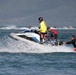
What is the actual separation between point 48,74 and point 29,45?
7.70 m

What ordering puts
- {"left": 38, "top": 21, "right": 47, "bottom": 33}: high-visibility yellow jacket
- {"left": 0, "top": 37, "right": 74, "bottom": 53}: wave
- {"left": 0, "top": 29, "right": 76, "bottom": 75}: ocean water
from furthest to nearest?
{"left": 0, "top": 37, "right": 74, "bottom": 53}: wave, {"left": 38, "top": 21, "right": 47, "bottom": 33}: high-visibility yellow jacket, {"left": 0, "top": 29, "right": 76, "bottom": 75}: ocean water

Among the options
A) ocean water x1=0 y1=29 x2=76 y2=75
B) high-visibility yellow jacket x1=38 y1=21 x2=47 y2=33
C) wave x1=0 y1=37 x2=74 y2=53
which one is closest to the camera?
ocean water x1=0 y1=29 x2=76 y2=75

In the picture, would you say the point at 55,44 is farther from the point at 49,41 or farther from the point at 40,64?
the point at 40,64

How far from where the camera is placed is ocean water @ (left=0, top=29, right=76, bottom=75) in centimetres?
2036

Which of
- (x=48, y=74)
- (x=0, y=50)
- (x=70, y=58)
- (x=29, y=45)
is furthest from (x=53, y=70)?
(x=0, y=50)

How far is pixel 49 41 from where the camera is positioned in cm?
2750

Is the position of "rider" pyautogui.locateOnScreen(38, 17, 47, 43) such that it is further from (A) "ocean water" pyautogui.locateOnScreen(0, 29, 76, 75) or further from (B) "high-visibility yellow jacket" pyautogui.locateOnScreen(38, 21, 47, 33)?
(A) "ocean water" pyautogui.locateOnScreen(0, 29, 76, 75)

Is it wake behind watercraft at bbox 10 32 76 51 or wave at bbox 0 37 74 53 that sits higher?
wake behind watercraft at bbox 10 32 76 51

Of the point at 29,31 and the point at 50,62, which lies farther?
the point at 29,31

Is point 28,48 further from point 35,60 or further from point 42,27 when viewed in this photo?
point 35,60

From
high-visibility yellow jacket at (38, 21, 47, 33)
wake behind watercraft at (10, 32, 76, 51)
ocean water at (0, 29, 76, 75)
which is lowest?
ocean water at (0, 29, 76, 75)

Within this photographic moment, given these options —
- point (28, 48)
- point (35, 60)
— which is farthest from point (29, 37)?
point (35, 60)


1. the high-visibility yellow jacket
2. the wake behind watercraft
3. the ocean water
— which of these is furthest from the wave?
the high-visibility yellow jacket

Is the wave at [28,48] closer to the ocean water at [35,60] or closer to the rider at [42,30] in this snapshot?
the ocean water at [35,60]
